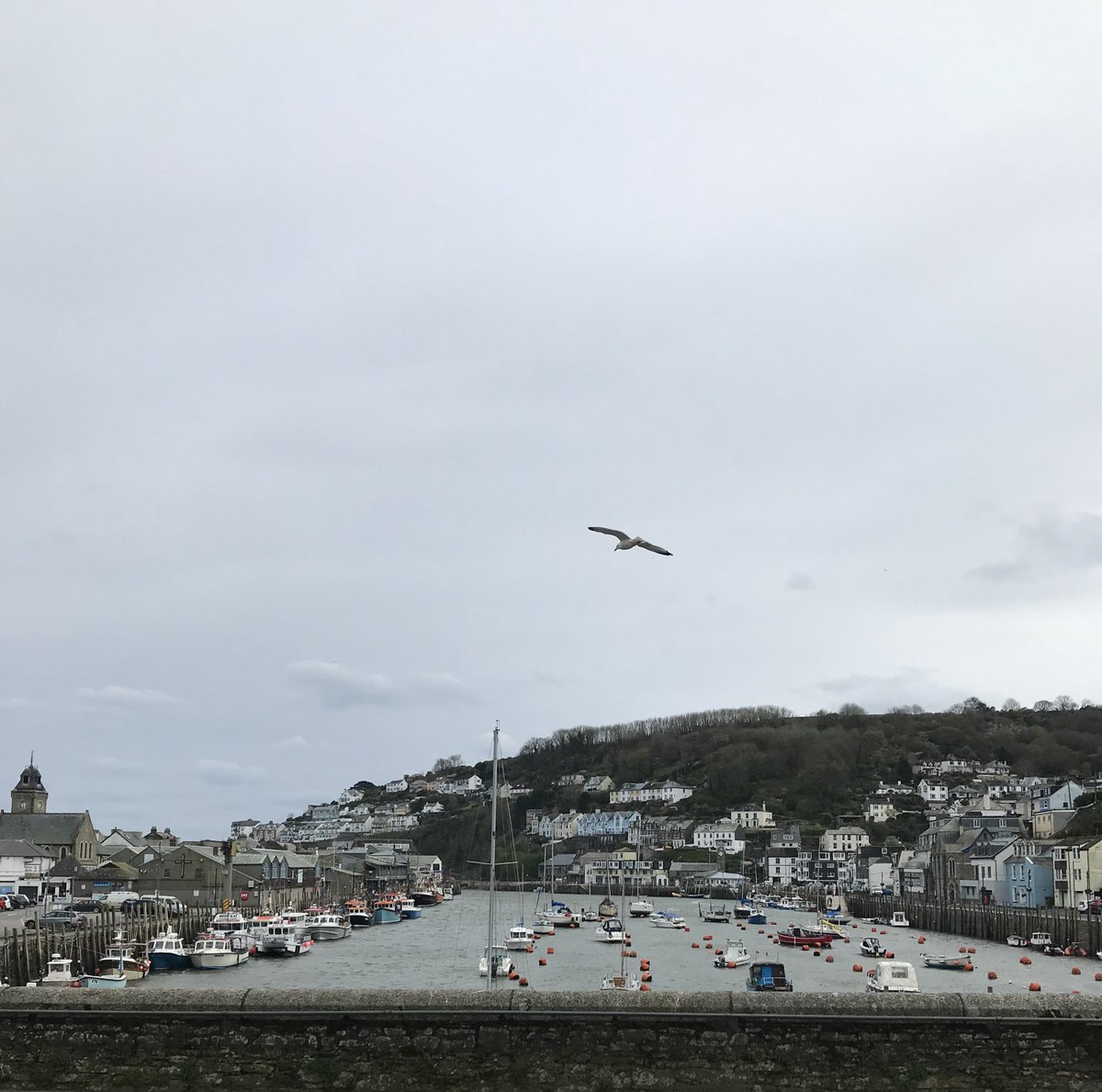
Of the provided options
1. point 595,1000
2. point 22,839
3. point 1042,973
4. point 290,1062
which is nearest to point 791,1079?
point 595,1000

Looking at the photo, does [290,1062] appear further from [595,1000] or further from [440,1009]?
[595,1000]

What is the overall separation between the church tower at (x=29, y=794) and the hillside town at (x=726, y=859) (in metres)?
0.13

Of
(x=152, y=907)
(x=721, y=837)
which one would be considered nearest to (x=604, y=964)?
(x=152, y=907)

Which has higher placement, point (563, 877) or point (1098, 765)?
point (1098, 765)

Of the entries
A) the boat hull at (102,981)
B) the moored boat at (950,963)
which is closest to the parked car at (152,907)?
the boat hull at (102,981)

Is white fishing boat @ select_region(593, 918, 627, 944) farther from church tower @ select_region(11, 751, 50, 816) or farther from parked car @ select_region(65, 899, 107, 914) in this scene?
church tower @ select_region(11, 751, 50, 816)

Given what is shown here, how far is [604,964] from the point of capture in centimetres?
5859

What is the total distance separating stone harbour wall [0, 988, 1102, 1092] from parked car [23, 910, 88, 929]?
143ft

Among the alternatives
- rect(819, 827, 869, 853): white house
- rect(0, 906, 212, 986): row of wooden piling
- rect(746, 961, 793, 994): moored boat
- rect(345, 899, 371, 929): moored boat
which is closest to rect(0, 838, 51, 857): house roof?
rect(345, 899, 371, 929): moored boat

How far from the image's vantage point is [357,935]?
8075 centimetres

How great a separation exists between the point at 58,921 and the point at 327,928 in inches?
809

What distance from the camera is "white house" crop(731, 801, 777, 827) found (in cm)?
19162

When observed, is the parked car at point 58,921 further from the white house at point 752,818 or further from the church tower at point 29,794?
the white house at point 752,818

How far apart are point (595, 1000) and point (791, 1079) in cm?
231
